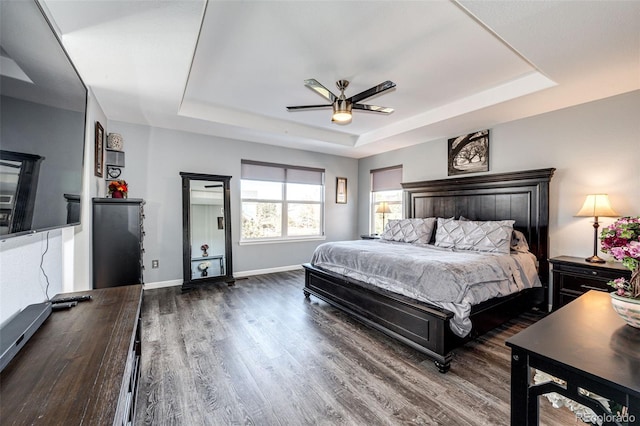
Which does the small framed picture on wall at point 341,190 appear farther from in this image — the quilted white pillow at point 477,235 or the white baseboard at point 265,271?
the quilted white pillow at point 477,235

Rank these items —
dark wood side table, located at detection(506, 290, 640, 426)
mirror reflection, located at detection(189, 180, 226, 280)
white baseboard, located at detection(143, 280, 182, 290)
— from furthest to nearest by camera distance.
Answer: mirror reflection, located at detection(189, 180, 226, 280) < white baseboard, located at detection(143, 280, 182, 290) < dark wood side table, located at detection(506, 290, 640, 426)

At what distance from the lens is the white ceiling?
6.17 feet

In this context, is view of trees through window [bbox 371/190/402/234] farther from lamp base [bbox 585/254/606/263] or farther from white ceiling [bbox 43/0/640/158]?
lamp base [bbox 585/254/606/263]

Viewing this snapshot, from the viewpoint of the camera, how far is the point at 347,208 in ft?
21.1

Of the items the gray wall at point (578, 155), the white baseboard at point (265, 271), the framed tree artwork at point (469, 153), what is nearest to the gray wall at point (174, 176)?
the white baseboard at point (265, 271)

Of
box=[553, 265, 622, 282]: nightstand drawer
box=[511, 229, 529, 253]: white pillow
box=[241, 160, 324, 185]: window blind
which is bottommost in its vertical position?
box=[553, 265, 622, 282]: nightstand drawer

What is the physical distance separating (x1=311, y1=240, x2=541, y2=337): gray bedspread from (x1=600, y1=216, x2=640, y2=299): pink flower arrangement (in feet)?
3.43

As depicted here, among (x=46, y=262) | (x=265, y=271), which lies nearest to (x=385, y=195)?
(x=265, y=271)

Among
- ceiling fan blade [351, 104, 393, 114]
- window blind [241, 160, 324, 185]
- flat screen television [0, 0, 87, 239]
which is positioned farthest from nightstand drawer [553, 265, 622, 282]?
flat screen television [0, 0, 87, 239]

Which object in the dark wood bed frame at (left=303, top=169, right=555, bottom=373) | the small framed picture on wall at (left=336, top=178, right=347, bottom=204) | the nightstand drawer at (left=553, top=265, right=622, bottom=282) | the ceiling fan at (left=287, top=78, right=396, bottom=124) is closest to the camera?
the dark wood bed frame at (left=303, top=169, right=555, bottom=373)

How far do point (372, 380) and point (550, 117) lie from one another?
149 inches

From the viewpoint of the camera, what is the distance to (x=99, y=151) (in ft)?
10.8

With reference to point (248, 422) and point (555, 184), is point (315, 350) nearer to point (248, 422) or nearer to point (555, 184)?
point (248, 422)

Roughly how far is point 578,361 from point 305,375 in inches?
66.8
